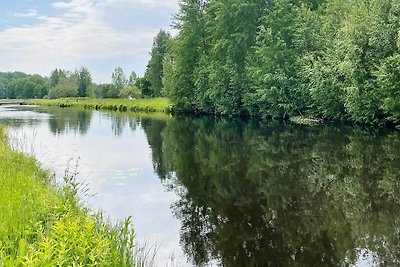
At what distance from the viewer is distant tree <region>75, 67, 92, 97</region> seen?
407ft

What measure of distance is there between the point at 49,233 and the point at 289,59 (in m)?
34.6

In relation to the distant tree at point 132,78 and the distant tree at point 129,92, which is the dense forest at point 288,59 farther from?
the distant tree at point 132,78

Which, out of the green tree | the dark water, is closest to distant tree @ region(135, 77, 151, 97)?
the green tree

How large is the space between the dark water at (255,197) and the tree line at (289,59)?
7.28 metres

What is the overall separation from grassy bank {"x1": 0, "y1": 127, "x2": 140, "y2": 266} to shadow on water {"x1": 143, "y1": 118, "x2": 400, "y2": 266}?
226 centimetres

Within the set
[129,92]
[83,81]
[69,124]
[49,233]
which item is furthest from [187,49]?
[83,81]

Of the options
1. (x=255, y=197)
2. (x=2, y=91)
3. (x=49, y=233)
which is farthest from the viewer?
(x=2, y=91)

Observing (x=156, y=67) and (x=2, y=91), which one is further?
(x=2, y=91)

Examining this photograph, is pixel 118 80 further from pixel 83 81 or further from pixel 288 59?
pixel 288 59

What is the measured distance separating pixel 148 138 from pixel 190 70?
2547 cm

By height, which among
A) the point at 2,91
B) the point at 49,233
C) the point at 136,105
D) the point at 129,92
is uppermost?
the point at 129,92

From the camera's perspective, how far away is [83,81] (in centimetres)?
12500

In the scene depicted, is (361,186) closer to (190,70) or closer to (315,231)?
(315,231)

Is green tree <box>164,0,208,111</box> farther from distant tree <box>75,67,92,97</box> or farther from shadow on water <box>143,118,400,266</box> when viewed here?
distant tree <box>75,67,92,97</box>
